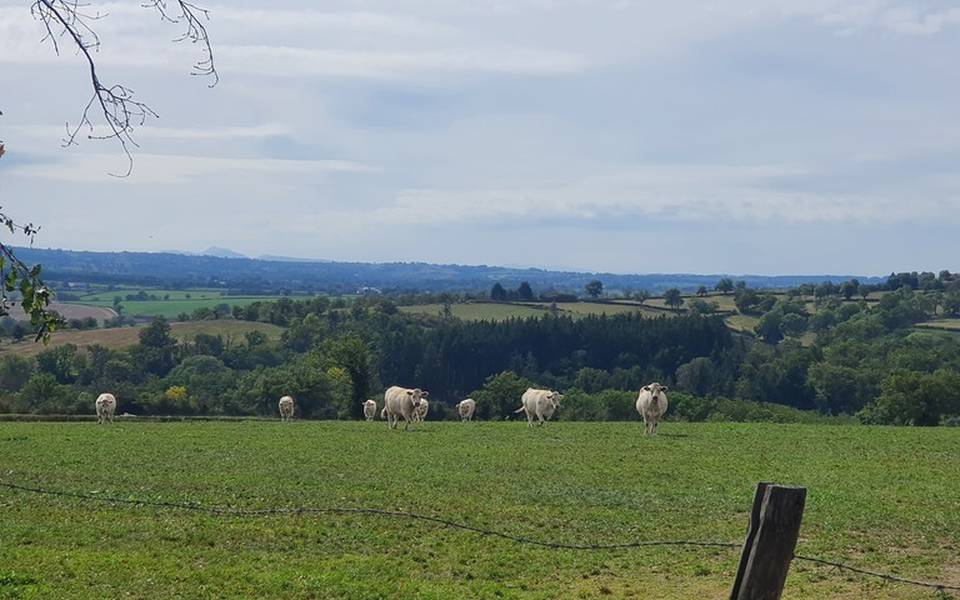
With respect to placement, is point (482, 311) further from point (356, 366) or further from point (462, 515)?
point (462, 515)

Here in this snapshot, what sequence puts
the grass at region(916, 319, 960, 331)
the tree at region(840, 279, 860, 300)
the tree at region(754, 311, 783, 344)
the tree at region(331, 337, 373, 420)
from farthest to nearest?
the tree at region(840, 279, 860, 300) < the tree at region(754, 311, 783, 344) < the grass at region(916, 319, 960, 331) < the tree at region(331, 337, 373, 420)

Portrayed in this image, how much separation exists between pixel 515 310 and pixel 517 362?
45.0 metres

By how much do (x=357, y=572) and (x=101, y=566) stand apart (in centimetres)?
370

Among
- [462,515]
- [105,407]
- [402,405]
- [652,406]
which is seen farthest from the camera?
[105,407]

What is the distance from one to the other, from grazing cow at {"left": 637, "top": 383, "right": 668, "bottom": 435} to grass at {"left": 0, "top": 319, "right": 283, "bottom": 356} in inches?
3811

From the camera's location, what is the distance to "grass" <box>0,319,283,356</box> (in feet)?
438

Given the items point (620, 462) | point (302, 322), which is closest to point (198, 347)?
point (302, 322)

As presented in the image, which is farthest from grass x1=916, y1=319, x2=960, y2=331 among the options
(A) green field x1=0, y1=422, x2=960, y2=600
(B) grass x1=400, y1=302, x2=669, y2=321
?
(A) green field x1=0, y1=422, x2=960, y2=600

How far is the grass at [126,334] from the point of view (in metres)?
133

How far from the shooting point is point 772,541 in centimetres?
941

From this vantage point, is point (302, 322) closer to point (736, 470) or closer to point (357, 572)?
point (736, 470)

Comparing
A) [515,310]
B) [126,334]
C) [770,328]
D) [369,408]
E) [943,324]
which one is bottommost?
[126,334]

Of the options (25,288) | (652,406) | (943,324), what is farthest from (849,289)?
(25,288)

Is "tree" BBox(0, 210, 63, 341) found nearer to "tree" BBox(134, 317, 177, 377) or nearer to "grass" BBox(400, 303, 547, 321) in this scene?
"tree" BBox(134, 317, 177, 377)
